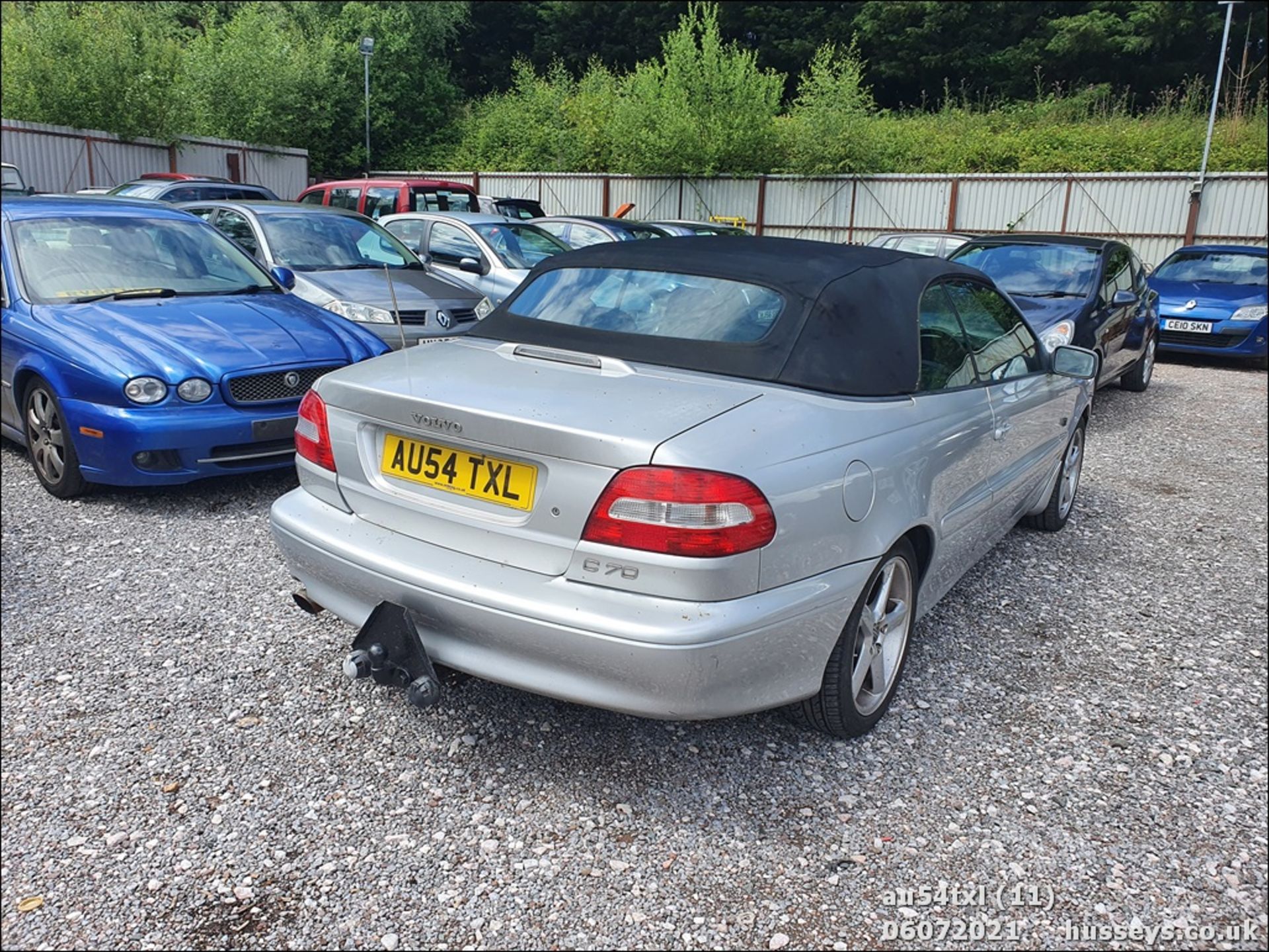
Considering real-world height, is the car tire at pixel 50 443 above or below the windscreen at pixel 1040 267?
below

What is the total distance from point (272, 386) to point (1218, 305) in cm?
1182

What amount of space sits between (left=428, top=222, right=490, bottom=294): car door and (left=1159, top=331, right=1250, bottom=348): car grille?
868 cm

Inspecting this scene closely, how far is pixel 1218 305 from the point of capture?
40.7 ft

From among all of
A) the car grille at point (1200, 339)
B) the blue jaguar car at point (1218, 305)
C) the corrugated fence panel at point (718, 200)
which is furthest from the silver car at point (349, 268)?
the corrugated fence panel at point (718, 200)

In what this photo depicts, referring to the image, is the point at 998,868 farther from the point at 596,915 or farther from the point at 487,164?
the point at 487,164

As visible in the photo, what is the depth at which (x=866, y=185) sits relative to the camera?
25.2m

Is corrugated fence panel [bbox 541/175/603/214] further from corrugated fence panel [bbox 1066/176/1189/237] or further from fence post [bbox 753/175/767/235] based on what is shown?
corrugated fence panel [bbox 1066/176/1189/237]

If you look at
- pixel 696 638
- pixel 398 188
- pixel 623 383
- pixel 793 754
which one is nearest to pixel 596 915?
pixel 696 638

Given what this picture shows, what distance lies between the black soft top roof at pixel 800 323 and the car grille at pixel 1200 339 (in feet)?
33.8

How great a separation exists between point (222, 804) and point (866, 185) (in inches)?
983

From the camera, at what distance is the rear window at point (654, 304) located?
3260 millimetres

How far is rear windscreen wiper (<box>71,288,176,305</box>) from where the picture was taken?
18.9 ft

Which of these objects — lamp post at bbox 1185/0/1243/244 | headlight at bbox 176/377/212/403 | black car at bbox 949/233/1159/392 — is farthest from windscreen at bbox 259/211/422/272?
lamp post at bbox 1185/0/1243/244

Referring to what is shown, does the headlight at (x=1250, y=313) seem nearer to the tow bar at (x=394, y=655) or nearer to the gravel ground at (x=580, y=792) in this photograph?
the gravel ground at (x=580, y=792)
